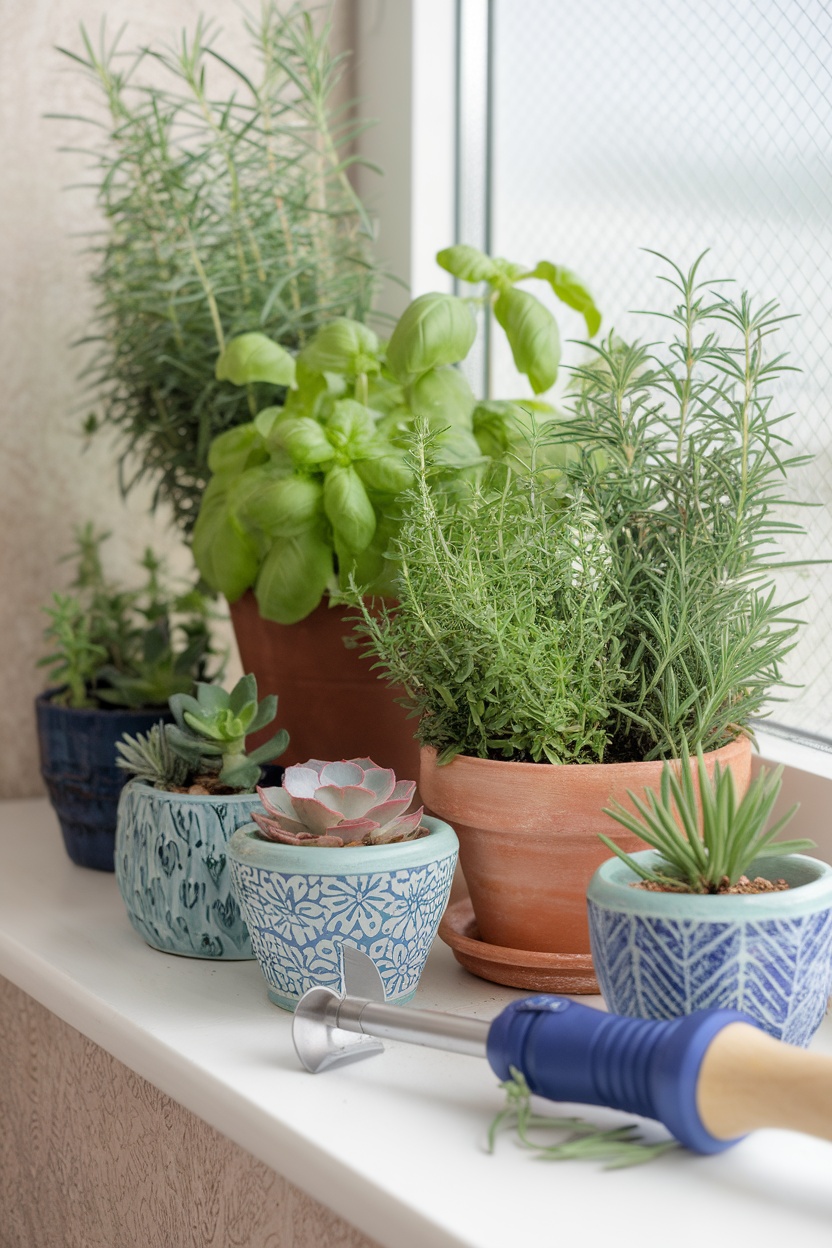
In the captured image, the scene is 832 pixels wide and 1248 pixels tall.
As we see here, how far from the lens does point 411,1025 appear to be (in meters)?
0.49

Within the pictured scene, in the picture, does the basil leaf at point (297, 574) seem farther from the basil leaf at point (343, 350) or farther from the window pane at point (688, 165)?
the window pane at point (688, 165)

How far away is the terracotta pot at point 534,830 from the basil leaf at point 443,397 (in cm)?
22

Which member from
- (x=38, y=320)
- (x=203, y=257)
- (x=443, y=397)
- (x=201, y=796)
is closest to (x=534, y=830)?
(x=201, y=796)

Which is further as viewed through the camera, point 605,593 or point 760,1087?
point 605,593

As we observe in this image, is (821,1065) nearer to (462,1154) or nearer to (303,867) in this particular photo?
(462,1154)

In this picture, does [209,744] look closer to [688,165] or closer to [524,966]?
[524,966]

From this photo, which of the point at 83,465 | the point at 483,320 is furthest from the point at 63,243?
the point at 483,320

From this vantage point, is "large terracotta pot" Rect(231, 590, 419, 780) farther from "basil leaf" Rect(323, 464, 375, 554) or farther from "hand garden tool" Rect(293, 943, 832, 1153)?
"hand garden tool" Rect(293, 943, 832, 1153)

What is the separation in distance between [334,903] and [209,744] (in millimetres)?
159

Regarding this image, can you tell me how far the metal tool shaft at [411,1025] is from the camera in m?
0.47

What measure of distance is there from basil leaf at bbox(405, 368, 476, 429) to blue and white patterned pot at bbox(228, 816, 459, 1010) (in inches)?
10.8

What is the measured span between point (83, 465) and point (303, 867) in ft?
2.00

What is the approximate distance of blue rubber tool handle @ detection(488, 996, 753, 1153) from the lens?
400mm

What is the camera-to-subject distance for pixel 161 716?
816 millimetres
